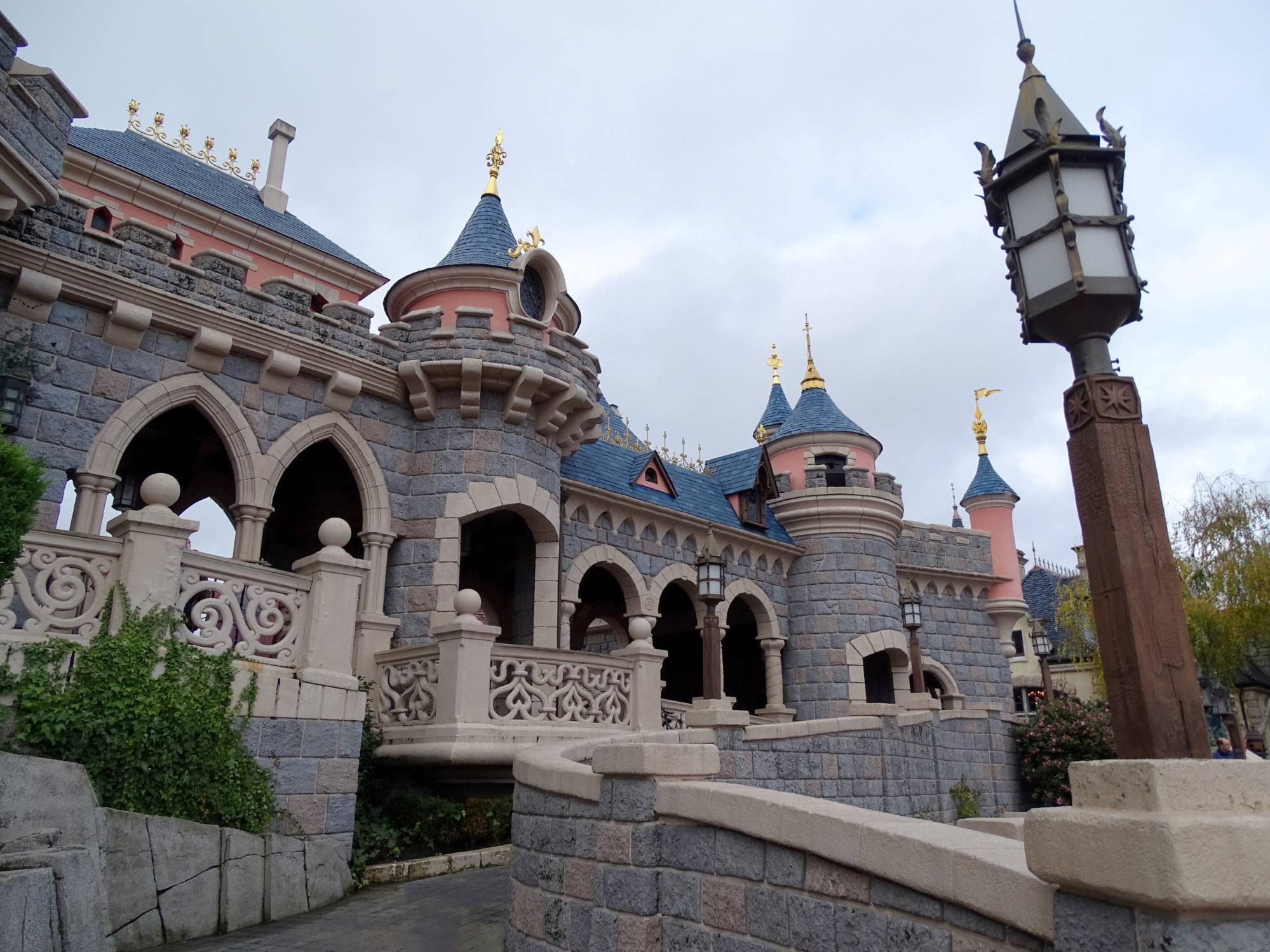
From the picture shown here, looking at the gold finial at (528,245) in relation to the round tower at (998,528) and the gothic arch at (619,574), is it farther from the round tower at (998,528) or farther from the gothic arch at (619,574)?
the round tower at (998,528)

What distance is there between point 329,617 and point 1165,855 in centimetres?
624

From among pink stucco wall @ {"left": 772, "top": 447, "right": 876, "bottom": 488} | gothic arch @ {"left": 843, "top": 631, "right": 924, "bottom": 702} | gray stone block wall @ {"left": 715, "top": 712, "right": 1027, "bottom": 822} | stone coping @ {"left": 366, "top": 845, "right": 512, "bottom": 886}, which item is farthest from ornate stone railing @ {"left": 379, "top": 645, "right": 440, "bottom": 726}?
pink stucco wall @ {"left": 772, "top": 447, "right": 876, "bottom": 488}

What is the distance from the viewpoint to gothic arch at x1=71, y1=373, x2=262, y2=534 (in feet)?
30.0

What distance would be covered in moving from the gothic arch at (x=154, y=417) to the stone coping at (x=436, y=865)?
4.39 m

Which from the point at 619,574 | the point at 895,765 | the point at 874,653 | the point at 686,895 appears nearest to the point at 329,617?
the point at 686,895

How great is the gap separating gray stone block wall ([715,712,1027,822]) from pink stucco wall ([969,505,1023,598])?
6.17m

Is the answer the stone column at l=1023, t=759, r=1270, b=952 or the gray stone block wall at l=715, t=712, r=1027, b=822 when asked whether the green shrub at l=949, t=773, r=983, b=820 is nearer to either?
the gray stone block wall at l=715, t=712, r=1027, b=822

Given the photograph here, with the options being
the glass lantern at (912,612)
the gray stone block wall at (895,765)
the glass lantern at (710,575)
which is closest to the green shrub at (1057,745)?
the gray stone block wall at (895,765)

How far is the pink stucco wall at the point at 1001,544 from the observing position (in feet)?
71.3

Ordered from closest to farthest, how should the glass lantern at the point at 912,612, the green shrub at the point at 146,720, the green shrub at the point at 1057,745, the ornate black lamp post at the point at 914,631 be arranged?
the green shrub at the point at 146,720 < the green shrub at the point at 1057,745 < the ornate black lamp post at the point at 914,631 < the glass lantern at the point at 912,612

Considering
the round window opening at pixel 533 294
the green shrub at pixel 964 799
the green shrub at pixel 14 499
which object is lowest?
the green shrub at pixel 964 799

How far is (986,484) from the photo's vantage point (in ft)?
Result: 75.8

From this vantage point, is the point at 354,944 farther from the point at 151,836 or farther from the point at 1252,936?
the point at 1252,936

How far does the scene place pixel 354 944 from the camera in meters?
5.84
